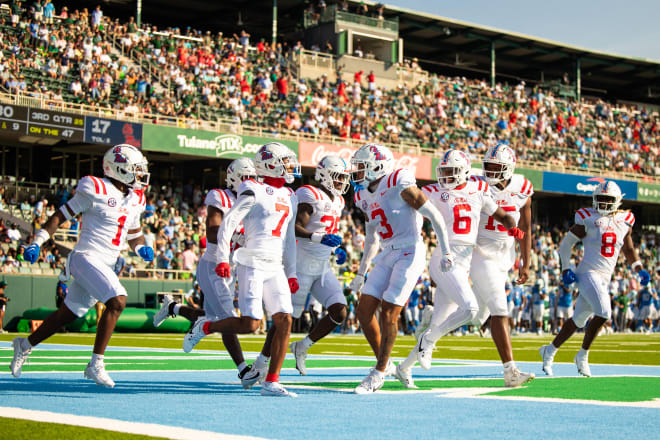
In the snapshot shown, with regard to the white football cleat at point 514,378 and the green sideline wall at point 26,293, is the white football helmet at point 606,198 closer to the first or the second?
the white football cleat at point 514,378

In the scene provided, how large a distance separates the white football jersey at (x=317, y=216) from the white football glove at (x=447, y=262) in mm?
1644

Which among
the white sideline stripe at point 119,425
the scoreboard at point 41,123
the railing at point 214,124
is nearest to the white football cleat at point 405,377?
the white sideline stripe at point 119,425

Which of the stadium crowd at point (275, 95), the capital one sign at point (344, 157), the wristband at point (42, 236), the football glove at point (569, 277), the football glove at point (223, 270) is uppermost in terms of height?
the stadium crowd at point (275, 95)

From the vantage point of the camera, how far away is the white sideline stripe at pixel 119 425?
469 cm

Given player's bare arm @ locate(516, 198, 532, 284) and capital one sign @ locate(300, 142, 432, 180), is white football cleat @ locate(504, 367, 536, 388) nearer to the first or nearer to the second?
player's bare arm @ locate(516, 198, 532, 284)

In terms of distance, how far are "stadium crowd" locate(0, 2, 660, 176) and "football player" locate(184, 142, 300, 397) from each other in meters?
20.1

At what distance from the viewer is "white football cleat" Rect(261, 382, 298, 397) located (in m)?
6.89

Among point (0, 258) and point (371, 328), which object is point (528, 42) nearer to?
point (0, 258)

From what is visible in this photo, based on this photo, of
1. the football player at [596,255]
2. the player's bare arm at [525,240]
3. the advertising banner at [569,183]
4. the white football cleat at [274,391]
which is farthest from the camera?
the advertising banner at [569,183]

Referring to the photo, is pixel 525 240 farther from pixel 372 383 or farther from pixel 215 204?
pixel 215 204

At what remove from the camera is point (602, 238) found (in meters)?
10.4

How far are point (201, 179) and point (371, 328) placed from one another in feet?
80.2

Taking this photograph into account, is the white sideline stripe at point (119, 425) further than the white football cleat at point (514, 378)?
No

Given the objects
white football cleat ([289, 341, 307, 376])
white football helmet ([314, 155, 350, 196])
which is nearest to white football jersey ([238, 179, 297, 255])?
white football helmet ([314, 155, 350, 196])
